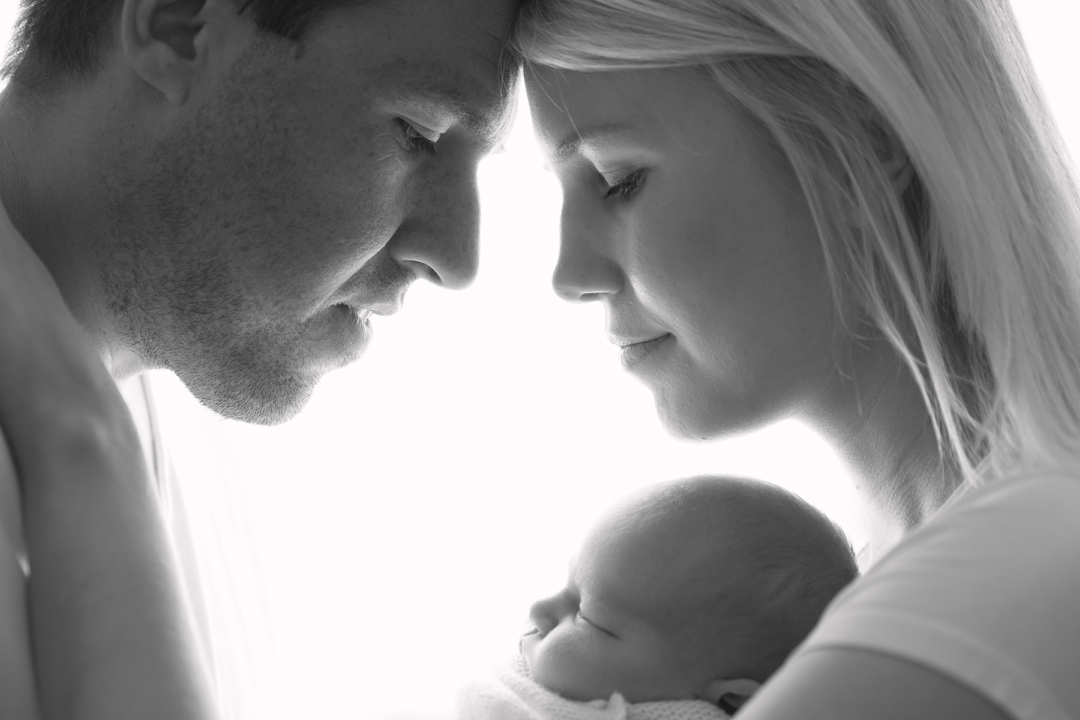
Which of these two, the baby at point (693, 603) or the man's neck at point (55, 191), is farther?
the man's neck at point (55, 191)

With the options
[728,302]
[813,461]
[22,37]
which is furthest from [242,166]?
[813,461]

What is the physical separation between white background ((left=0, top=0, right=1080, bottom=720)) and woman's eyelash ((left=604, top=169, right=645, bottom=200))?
126 cm

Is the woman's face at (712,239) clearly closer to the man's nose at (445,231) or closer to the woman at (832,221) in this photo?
the woman at (832,221)

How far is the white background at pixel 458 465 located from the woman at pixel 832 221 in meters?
1.25

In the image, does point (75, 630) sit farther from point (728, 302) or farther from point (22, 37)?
point (22, 37)

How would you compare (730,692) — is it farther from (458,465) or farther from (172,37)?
(458,465)

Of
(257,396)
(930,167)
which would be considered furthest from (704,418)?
(257,396)

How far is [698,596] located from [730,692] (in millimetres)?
128

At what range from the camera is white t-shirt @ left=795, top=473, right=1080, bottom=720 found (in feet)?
2.64

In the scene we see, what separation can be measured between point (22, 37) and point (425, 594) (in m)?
1.70

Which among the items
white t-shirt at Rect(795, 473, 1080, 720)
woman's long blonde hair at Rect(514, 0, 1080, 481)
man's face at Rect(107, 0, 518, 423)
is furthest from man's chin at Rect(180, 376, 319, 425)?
white t-shirt at Rect(795, 473, 1080, 720)

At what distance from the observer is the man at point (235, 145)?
1.77m

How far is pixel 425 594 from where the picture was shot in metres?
2.86

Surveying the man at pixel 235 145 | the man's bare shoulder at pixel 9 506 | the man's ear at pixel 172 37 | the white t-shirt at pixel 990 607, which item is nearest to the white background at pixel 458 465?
the man at pixel 235 145
